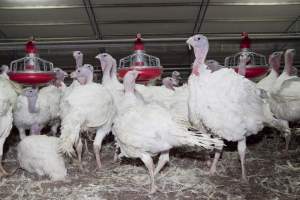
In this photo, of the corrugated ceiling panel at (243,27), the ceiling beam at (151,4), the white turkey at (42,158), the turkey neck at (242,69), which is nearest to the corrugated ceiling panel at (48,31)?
the ceiling beam at (151,4)

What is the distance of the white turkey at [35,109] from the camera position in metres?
5.02

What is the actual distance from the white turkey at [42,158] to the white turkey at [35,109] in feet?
2.18

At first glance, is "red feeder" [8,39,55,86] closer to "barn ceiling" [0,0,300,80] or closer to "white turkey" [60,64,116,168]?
"white turkey" [60,64,116,168]

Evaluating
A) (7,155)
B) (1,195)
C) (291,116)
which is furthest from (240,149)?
(7,155)

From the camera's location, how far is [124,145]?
12.9 feet

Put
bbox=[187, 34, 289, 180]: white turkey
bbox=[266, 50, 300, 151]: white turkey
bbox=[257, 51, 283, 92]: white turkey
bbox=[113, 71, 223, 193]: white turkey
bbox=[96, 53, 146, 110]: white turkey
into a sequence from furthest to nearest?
1. bbox=[257, 51, 283, 92]: white turkey
2. bbox=[96, 53, 146, 110]: white turkey
3. bbox=[266, 50, 300, 151]: white turkey
4. bbox=[187, 34, 289, 180]: white turkey
5. bbox=[113, 71, 223, 193]: white turkey

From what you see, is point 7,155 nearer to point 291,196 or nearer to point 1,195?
point 1,195

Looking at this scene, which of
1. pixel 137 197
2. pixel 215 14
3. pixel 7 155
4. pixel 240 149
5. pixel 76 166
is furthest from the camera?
pixel 215 14

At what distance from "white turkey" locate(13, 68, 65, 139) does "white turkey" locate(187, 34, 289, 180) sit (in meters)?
2.12

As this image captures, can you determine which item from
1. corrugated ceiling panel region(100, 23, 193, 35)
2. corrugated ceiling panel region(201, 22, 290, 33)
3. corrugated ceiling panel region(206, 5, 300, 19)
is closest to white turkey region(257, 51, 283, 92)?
corrugated ceiling panel region(206, 5, 300, 19)

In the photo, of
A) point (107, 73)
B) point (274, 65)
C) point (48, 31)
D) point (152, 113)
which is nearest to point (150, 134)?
point (152, 113)

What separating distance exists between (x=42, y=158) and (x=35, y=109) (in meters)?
0.97

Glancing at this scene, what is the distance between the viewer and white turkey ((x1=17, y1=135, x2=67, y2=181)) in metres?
4.23

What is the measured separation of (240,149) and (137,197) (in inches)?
46.3
